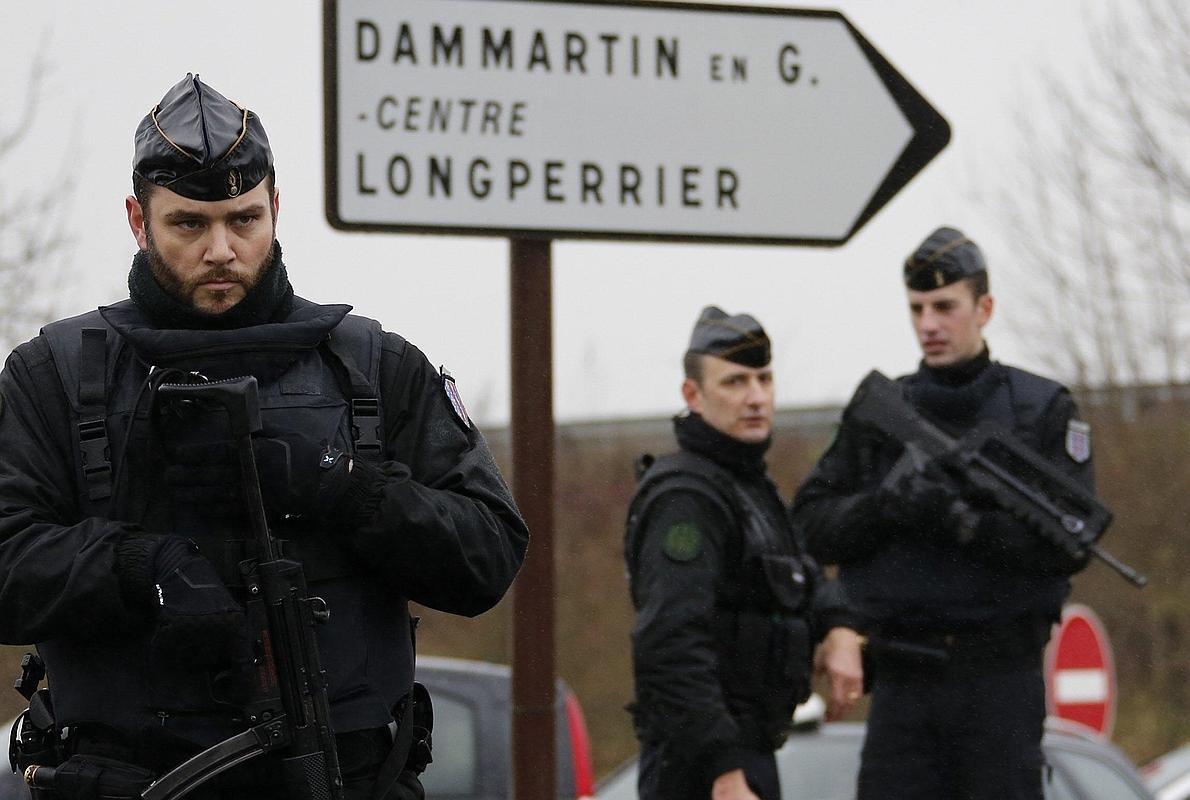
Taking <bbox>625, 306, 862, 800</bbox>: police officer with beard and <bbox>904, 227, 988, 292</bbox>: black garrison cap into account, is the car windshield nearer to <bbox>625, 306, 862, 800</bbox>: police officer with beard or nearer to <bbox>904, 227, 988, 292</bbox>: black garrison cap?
<bbox>625, 306, 862, 800</bbox>: police officer with beard

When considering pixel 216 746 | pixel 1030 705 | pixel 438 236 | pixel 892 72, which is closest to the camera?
pixel 216 746

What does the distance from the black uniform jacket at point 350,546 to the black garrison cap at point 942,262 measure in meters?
2.30

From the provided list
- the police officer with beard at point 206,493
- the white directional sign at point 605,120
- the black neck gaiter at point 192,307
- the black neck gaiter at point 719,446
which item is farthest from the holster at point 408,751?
the black neck gaiter at point 719,446

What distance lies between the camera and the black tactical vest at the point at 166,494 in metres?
2.76

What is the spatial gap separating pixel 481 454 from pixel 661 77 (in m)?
1.41

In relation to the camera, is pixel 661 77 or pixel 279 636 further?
pixel 661 77

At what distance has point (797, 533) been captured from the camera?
4797mm

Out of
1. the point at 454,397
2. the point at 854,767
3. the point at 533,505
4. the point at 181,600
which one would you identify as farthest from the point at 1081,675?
the point at 181,600

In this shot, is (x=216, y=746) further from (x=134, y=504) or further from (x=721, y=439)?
(x=721, y=439)

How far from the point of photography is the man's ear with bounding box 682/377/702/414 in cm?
473

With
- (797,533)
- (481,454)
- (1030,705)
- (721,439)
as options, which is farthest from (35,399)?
(1030,705)

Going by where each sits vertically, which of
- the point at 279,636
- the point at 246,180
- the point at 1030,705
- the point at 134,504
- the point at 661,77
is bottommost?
the point at 1030,705

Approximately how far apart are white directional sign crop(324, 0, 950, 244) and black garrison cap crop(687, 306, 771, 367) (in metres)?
0.53

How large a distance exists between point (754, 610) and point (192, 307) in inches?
79.3
